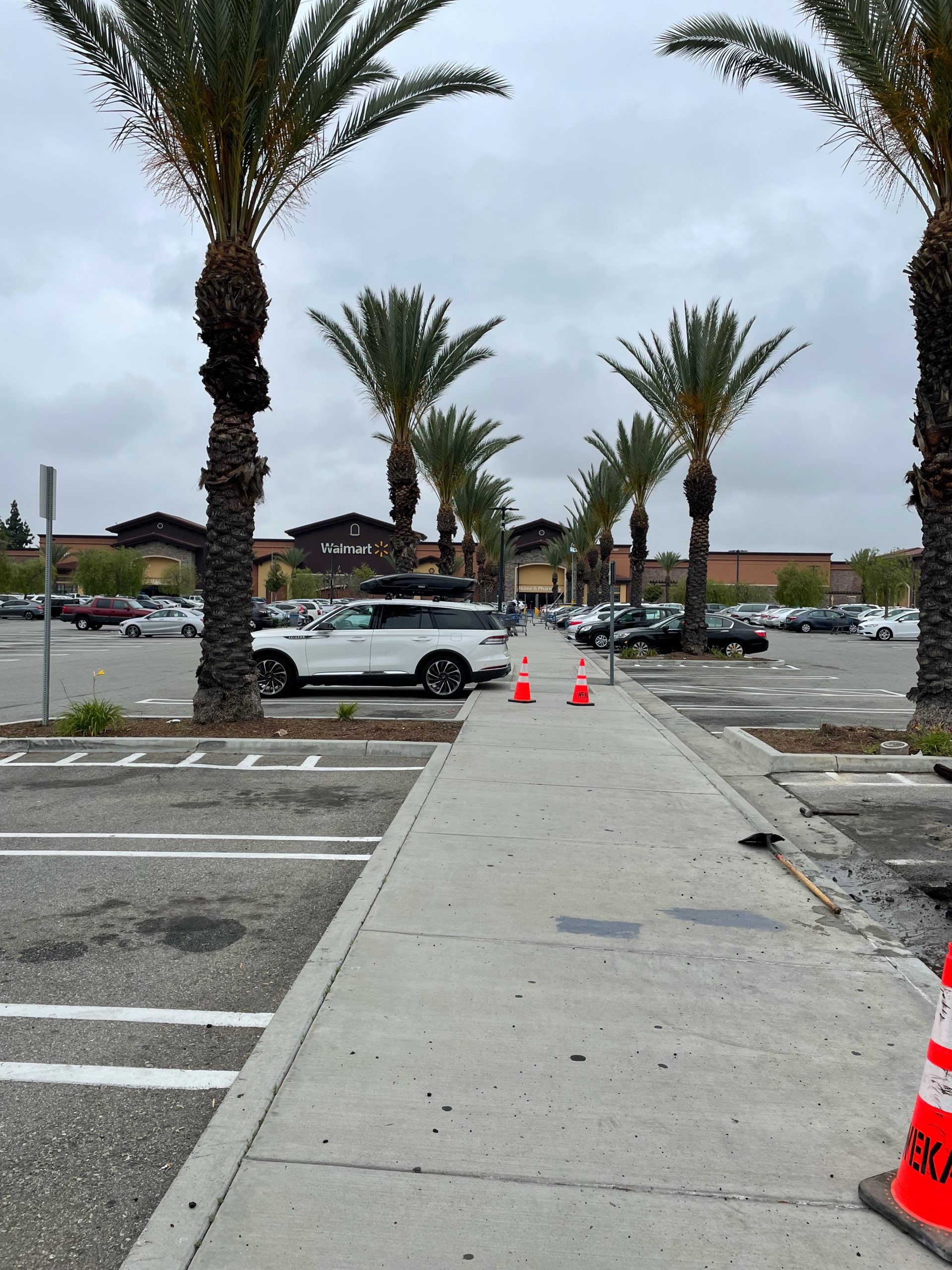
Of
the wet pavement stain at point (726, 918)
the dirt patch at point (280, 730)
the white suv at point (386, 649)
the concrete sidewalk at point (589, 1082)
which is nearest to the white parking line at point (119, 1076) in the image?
the concrete sidewalk at point (589, 1082)

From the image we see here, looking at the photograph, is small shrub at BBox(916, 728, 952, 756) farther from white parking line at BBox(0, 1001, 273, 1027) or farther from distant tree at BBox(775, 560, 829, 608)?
distant tree at BBox(775, 560, 829, 608)

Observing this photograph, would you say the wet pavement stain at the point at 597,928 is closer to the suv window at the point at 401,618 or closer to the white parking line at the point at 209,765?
the white parking line at the point at 209,765

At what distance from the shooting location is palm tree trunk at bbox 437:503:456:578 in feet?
126

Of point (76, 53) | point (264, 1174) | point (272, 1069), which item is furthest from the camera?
point (76, 53)

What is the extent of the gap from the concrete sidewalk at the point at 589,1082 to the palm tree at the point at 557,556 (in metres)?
80.9

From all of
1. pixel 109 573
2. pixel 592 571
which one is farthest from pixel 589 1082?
pixel 109 573

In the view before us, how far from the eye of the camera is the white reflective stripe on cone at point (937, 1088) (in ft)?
9.05

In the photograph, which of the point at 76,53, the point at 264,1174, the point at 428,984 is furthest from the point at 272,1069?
the point at 76,53

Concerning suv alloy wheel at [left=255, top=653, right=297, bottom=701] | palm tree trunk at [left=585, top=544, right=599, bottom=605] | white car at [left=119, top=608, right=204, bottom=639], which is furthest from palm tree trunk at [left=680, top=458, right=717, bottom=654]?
palm tree trunk at [left=585, top=544, right=599, bottom=605]

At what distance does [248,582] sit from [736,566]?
92696mm

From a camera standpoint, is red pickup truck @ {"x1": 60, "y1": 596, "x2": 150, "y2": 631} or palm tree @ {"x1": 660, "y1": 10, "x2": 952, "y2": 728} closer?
palm tree @ {"x1": 660, "y1": 10, "x2": 952, "y2": 728}

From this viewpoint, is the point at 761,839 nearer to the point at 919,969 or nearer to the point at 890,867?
the point at 890,867

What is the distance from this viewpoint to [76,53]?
1192 centimetres

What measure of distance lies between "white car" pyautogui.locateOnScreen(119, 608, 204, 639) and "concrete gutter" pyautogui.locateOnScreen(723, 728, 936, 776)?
37.4 metres
